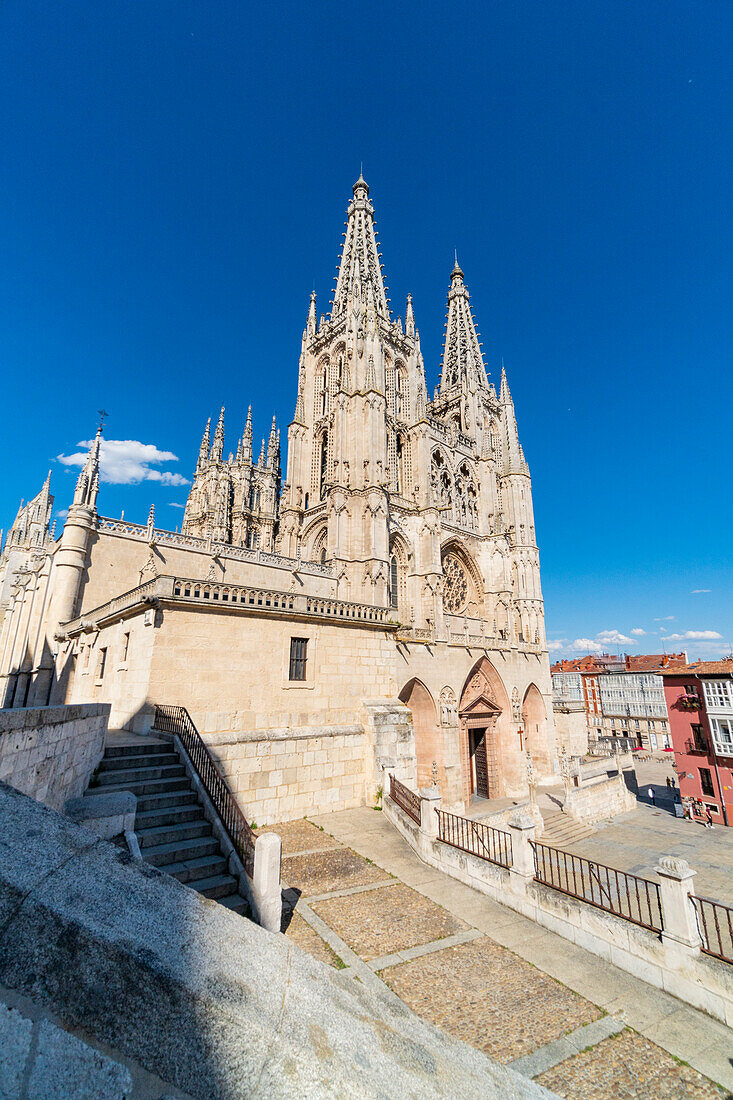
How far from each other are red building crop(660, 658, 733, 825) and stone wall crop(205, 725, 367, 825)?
22.4 metres

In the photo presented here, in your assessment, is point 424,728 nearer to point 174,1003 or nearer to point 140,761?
point 140,761

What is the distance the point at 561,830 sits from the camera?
2053 cm

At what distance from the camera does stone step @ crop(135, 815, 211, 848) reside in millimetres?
7179

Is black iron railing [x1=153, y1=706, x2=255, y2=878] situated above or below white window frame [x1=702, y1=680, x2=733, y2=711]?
below

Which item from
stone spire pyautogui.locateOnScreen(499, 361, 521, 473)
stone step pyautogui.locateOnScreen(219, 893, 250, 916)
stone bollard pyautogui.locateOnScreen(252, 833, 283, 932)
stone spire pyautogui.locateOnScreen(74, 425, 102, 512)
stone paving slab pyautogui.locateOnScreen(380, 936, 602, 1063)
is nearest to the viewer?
stone paving slab pyautogui.locateOnScreen(380, 936, 602, 1063)

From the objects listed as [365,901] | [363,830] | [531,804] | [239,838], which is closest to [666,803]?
[531,804]

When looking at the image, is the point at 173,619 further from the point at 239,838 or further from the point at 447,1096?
the point at 447,1096

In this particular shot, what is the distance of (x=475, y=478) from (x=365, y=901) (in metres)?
34.9

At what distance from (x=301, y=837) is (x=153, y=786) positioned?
12.3 ft

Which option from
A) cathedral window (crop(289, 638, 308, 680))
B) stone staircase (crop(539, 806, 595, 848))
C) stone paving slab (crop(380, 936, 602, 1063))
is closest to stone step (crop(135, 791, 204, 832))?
stone paving slab (crop(380, 936, 602, 1063))

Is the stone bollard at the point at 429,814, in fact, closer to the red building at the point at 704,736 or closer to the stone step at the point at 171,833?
the stone step at the point at 171,833

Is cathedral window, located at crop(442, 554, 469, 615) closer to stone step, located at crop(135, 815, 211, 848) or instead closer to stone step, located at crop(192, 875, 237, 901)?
stone step, located at crop(135, 815, 211, 848)

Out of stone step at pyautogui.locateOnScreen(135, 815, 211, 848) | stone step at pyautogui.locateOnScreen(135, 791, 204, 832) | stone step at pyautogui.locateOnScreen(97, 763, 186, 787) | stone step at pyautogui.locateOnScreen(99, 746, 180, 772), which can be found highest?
stone step at pyautogui.locateOnScreen(99, 746, 180, 772)

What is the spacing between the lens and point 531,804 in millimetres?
20781
